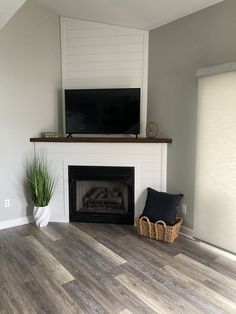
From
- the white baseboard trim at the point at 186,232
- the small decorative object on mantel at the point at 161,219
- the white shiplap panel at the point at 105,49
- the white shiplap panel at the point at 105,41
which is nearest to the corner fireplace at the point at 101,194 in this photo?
the small decorative object on mantel at the point at 161,219

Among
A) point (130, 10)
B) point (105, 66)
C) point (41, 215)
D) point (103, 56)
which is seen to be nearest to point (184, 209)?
point (41, 215)

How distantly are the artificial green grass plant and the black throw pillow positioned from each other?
4.23ft

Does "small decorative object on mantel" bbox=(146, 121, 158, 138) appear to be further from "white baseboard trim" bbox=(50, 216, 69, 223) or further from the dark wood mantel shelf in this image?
"white baseboard trim" bbox=(50, 216, 69, 223)

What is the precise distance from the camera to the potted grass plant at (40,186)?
3266mm

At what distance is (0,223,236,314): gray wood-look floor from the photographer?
188 cm

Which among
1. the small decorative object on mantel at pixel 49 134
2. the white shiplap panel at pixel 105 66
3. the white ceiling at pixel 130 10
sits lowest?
the small decorative object on mantel at pixel 49 134

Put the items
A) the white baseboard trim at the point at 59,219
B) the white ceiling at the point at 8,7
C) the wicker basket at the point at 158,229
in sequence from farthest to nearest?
the white baseboard trim at the point at 59,219, the wicker basket at the point at 158,229, the white ceiling at the point at 8,7

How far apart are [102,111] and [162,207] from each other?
4.68ft

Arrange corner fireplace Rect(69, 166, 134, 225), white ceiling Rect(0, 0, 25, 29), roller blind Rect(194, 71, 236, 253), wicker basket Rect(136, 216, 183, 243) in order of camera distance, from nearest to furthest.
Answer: white ceiling Rect(0, 0, 25, 29) → roller blind Rect(194, 71, 236, 253) → wicker basket Rect(136, 216, 183, 243) → corner fireplace Rect(69, 166, 134, 225)

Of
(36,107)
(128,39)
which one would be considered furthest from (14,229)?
(128,39)

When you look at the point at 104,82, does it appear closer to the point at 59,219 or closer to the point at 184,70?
the point at 184,70

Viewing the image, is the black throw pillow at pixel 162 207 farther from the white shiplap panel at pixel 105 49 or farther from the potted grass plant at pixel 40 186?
the white shiplap panel at pixel 105 49

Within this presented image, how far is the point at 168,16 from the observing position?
2.94 meters

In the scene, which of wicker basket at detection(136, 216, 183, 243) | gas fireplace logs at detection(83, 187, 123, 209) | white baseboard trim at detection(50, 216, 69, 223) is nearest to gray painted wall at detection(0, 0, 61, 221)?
white baseboard trim at detection(50, 216, 69, 223)
